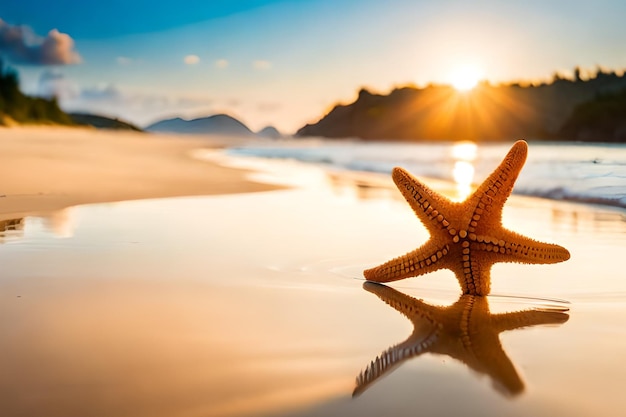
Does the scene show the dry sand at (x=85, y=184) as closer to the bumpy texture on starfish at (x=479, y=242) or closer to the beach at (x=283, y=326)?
the beach at (x=283, y=326)

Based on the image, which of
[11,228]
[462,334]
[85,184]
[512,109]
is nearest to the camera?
[462,334]

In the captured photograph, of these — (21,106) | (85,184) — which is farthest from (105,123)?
(85,184)

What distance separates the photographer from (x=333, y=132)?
13062 centimetres

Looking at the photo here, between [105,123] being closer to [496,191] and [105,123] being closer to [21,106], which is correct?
[21,106]

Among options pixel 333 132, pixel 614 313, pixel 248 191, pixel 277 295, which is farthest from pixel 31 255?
pixel 333 132

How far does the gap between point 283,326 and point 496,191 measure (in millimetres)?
1468

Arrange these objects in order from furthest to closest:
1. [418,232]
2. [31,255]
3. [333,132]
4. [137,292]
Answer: [333,132] < [418,232] < [31,255] < [137,292]

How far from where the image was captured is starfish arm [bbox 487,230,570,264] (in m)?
3.14

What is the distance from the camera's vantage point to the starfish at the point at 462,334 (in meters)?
2.07

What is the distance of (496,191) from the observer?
3188 millimetres

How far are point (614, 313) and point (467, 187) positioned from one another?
756 cm

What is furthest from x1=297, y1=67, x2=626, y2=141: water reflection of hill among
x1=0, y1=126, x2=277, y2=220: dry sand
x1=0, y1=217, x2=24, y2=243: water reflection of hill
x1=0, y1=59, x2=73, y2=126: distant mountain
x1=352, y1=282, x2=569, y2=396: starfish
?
x1=352, y1=282, x2=569, y2=396: starfish

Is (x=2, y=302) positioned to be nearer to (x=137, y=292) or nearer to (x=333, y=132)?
(x=137, y=292)

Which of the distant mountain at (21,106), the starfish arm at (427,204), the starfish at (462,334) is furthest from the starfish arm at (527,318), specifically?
the distant mountain at (21,106)
